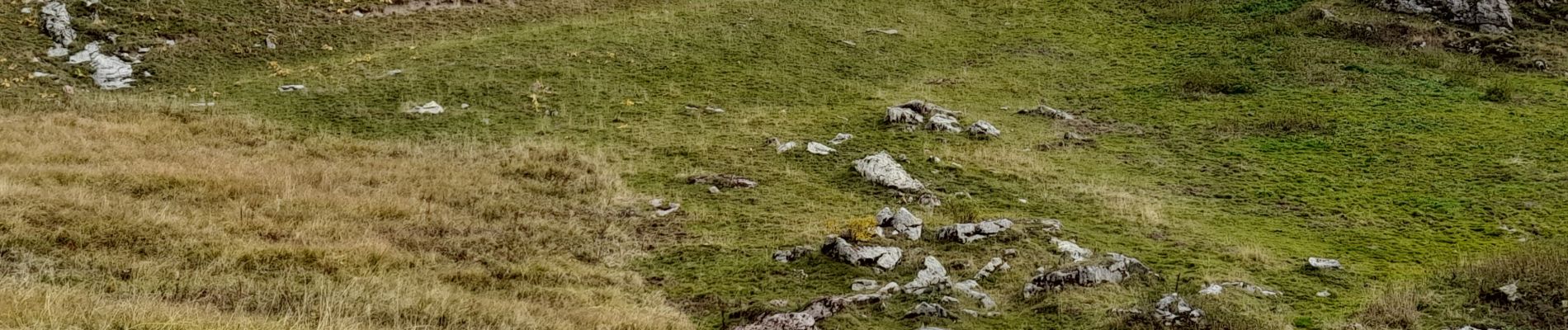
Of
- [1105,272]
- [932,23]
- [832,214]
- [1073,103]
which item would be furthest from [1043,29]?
[1105,272]

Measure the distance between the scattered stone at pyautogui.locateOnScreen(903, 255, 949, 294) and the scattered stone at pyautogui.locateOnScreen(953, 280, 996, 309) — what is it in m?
0.18

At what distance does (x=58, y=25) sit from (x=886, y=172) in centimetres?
2248

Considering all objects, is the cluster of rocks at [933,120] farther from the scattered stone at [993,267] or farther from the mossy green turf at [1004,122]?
the scattered stone at [993,267]

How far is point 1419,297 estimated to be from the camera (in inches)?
426

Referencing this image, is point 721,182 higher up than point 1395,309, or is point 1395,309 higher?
point 1395,309

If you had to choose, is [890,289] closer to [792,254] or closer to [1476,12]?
[792,254]

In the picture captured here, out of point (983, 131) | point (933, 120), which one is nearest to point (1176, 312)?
point (983, 131)

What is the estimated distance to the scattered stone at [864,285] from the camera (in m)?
11.6

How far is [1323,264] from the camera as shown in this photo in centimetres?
1249

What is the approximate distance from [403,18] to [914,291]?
944 inches

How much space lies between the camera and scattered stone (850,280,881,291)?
11.6 metres

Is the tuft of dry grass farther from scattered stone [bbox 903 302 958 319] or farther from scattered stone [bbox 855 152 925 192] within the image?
scattered stone [bbox 855 152 925 192]

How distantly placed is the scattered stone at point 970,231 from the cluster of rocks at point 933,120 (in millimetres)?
7318

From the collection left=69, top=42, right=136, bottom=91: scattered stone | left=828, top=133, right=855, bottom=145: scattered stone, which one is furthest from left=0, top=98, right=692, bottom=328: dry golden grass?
left=828, top=133, right=855, bottom=145: scattered stone
